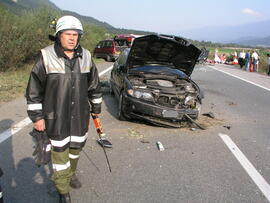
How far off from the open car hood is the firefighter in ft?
12.9

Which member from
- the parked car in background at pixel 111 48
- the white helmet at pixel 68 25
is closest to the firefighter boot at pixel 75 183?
the white helmet at pixel 68 25

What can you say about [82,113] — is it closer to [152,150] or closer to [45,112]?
[45,112]

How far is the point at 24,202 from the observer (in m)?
3.54

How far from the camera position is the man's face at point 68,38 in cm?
323

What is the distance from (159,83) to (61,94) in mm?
4071

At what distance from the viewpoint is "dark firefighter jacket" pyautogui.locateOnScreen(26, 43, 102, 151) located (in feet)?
10.6

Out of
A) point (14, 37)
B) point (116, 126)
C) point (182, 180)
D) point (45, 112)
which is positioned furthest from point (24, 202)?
point (14, 37)

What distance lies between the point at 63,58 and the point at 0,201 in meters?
1.45

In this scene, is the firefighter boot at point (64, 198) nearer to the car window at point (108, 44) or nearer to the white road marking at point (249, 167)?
the white road marking at point (249, 167)

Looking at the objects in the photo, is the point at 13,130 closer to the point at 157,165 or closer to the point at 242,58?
the point at 157,165

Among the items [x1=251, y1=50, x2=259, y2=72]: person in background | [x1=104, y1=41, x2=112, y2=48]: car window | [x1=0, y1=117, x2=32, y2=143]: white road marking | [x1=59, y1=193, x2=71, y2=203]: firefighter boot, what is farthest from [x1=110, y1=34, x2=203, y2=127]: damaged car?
[x1=251, y1=50, x2=259, y2=72]: person in background

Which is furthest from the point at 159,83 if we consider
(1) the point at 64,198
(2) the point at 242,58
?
(2) the point at 242,58

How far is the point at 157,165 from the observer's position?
475 centimetres

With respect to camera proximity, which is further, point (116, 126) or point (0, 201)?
point (116, 126)
